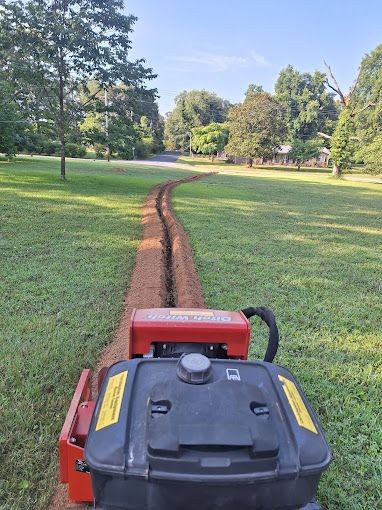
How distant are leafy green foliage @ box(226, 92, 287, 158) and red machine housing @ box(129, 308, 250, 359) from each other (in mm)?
46153

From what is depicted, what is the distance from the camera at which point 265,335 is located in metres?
3.73

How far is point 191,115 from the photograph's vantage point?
65.7 meters

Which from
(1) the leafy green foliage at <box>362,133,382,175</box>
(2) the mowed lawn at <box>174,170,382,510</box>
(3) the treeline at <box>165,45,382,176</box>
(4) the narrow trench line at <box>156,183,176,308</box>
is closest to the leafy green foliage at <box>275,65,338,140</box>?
(3) the treeline at <box>165,45,382,176</box>

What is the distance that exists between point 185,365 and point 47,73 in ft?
53.8

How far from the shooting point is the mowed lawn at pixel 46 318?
218 cm

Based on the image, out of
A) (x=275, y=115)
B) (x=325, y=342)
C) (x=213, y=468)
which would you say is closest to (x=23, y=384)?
(x=213, y=468)

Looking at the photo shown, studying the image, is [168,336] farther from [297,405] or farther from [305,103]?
[305,103]

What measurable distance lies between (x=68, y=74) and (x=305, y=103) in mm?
49437

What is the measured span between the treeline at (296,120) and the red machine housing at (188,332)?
36298mm

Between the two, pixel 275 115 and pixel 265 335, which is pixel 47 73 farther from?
pixel 275 115

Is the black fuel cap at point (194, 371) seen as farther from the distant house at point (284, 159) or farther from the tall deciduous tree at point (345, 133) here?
the distant house at point (284, 159)

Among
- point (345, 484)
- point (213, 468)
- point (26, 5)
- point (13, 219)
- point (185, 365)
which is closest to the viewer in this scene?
point (213, 468)

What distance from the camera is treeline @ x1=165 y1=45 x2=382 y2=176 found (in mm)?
39219

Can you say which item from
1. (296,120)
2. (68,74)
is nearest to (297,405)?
(68,74)
